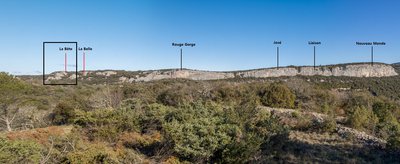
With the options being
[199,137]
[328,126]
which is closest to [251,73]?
[328,126]

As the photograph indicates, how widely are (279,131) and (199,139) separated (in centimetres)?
316

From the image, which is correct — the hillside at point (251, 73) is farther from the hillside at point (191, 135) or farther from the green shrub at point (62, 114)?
the hillside at point (191, 135)

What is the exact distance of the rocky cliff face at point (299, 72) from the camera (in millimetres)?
53406

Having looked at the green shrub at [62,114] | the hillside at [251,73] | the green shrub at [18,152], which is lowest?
the green shrub at [62,114]

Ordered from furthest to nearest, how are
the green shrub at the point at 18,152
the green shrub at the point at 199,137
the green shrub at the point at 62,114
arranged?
the green shrub at the point at 62,114 < the green shrub at the point at 199,137 < the green shrub at the point at 18,152

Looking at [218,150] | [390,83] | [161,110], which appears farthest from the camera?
[390,83]

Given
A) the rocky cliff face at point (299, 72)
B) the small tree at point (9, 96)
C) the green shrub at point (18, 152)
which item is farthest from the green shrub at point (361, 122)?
the rocky cliff face at point (299, 72)

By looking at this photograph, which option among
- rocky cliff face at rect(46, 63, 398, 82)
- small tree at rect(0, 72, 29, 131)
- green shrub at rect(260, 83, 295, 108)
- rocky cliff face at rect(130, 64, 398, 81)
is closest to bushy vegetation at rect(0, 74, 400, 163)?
small tree at rect(0, 72, 29, 131)

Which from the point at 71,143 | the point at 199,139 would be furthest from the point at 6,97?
the point at 199,139

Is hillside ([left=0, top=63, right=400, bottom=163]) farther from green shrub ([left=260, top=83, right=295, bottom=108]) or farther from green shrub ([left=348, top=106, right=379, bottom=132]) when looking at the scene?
green shrub ([left=260, top=83, right=295, bottom=108])

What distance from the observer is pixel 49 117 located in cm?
1952

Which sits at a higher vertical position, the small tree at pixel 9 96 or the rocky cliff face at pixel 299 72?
the rocky cliff face at pixel 299 72

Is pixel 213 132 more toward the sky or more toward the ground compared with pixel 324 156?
more toward the sky

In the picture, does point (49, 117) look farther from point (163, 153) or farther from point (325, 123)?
point (325, 123)
